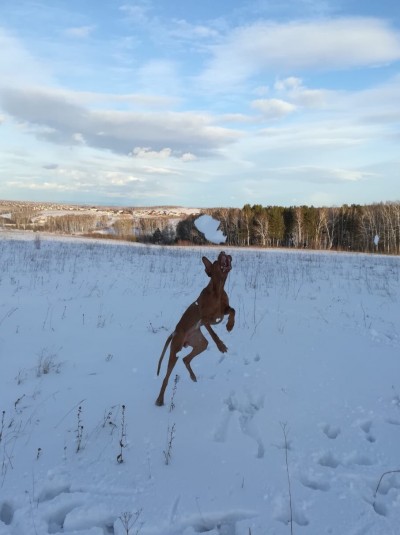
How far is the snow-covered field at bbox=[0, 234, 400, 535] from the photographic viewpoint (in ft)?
8.39

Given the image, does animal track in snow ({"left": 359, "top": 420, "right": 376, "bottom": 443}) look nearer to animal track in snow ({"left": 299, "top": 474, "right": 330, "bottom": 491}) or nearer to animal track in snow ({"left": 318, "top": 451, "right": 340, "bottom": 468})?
animal track in snow ({"left": 318, "top": 451, "right": 340, "bottom": 468})

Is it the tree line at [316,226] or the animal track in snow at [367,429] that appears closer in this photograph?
the animal track in snow at [367,429]

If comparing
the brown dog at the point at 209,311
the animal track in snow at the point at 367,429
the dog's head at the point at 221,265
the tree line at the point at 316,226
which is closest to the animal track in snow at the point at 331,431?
the animal track in snow at the point at 367,429

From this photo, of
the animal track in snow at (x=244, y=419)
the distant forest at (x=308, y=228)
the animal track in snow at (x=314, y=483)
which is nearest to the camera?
the animal track in snow at (x=314, y=483)

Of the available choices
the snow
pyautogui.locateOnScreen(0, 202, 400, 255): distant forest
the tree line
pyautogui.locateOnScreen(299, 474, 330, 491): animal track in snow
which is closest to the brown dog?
the snow

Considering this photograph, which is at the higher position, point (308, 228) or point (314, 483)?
point (308, 228)

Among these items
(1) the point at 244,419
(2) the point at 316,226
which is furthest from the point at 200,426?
(2) the point at 316,226

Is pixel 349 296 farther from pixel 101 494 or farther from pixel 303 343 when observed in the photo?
pixel 101 494

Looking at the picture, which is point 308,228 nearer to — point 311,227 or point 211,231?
point 311,227

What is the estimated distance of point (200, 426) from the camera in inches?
143

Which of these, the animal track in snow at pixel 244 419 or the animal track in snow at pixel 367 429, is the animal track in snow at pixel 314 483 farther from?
the animal track in snow at pixel 367 429

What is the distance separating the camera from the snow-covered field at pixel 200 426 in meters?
2.56

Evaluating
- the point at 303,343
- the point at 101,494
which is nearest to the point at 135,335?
the point at 303,343

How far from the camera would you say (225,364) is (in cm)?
513
